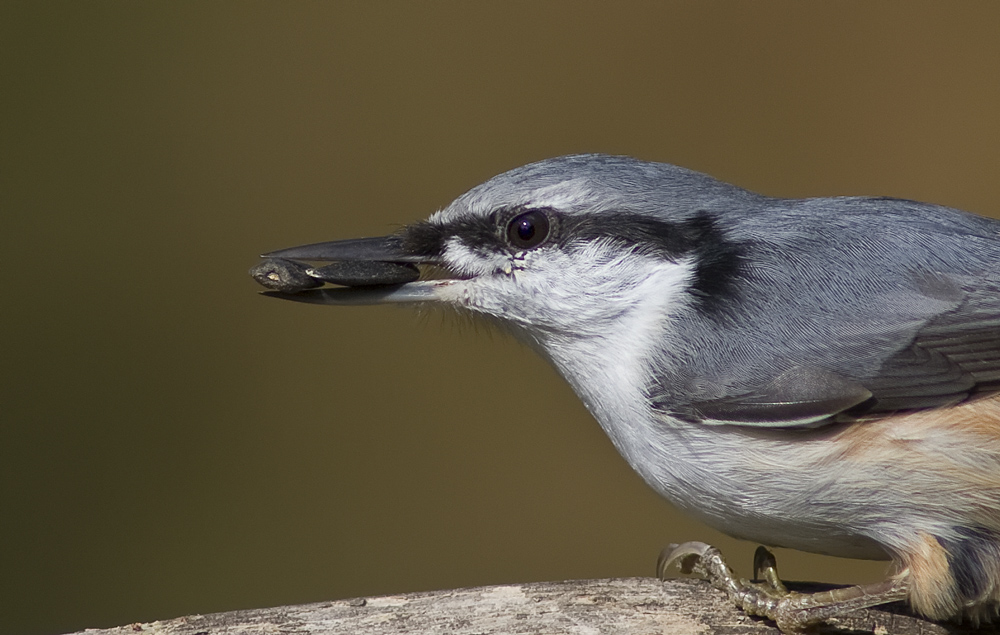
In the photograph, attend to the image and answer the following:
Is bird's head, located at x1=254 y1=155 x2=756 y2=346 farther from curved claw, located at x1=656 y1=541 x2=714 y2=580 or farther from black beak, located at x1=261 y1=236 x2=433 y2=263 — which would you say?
curved claw, located at x1=656 y1=541 x2=714 y2=580

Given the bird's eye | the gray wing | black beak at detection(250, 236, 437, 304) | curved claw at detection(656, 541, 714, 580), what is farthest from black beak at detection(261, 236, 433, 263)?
curved claw at detection(656, 541, 714, 580)

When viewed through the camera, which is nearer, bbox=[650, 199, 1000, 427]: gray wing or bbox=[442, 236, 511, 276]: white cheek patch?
bbox=[650, 199, 1000, 427]: gray wing

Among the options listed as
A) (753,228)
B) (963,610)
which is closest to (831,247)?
(753,228)

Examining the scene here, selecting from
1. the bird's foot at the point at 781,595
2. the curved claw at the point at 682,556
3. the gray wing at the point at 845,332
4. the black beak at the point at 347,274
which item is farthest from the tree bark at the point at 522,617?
the black beak at the point at 347,274

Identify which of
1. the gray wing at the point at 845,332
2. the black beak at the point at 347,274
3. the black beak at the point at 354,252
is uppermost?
the black beak at the point at 354,252

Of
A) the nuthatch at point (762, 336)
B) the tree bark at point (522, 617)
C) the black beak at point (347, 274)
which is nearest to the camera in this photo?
the nuthatch at point (762, 336)

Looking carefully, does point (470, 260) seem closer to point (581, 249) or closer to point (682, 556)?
point (581, 249)

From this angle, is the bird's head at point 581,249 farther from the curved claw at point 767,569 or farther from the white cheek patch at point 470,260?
the curved claw at point 767,569

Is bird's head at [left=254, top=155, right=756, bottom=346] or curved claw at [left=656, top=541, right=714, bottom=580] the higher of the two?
bird's head at [left=254, top=155, right=756, bottom=346]
